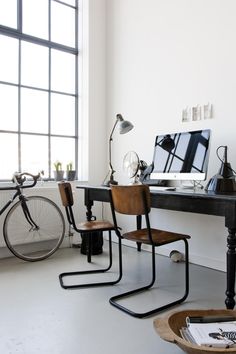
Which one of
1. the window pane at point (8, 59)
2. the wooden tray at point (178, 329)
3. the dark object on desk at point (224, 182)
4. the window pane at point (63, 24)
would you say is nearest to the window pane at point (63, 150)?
the window pane at point (8, 59)

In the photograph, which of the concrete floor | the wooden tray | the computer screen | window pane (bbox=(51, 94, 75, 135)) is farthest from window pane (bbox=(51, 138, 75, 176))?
the wooden tray

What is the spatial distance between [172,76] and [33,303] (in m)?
2.40

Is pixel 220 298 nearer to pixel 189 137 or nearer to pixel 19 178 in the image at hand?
pixel 189 137

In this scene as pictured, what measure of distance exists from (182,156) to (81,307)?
141 centimetres

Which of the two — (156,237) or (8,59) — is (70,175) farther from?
(156,237)

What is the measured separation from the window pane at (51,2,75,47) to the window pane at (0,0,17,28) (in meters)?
0.48

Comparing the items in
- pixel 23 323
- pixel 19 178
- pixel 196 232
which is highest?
pixel 19 178

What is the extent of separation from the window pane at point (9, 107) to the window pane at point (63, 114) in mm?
480

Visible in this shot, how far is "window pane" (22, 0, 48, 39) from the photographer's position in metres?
3.61

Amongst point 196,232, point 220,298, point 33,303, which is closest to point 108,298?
point 33,303

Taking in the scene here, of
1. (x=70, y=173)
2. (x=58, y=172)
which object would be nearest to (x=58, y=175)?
(x=58, y=172)

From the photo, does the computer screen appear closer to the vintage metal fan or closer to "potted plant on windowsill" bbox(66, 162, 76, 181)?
the vintage metal fan

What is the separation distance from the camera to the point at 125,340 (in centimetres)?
166

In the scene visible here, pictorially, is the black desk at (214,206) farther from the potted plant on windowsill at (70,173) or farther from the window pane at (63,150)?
the window pane at (63,150)
